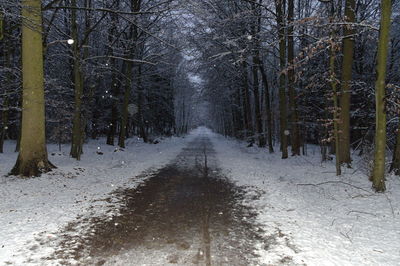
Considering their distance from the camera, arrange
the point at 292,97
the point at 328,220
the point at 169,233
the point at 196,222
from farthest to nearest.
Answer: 1. the point at 292,97
2. the point at 328,220
3. the point at 196,222
4. the point at 169,233

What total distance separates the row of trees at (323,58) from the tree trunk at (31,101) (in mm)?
6061

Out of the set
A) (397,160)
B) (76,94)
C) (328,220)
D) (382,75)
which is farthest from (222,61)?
(328,220)

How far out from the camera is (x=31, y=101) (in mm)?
10250

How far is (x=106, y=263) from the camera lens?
4242 mm

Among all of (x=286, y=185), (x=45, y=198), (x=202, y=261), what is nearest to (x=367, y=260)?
(x=202, y=261)

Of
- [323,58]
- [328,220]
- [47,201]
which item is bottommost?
[328,220]

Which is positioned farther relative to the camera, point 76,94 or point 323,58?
point 323,58

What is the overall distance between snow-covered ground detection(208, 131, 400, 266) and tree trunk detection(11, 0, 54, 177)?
7.17 metres

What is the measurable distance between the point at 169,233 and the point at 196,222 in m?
0.83

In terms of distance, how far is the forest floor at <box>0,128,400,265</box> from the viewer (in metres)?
4.54

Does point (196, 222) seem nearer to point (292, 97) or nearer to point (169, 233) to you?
point (169, 233)

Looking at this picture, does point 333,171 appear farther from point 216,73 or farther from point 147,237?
point 216,73

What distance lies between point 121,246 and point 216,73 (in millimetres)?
24548

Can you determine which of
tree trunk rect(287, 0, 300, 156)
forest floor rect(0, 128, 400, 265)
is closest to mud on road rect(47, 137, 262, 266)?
forest floor rect(0, 128, 400, 265)
